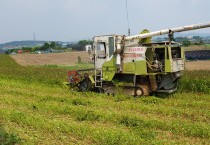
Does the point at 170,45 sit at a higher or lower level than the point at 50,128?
higher

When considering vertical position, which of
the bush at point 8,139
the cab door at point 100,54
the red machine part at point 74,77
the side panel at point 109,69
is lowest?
the bush at point 8,139

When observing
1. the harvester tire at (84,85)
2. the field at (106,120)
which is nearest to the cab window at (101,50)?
the harvester tire at (84,85)

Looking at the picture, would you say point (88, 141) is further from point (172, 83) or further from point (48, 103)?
point (172, 83)

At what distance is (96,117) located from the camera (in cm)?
977

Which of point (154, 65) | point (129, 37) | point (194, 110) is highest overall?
point (129, 37)

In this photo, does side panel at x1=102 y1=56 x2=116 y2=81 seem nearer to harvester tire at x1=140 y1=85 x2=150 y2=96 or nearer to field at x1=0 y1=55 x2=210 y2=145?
field at x1=0 y1=55 x2=210 y2=145

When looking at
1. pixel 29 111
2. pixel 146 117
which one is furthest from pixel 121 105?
pixel 29 111

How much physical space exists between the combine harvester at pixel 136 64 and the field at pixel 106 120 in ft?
2.54

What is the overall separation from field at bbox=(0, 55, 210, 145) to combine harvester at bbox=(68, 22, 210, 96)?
30.5 inches

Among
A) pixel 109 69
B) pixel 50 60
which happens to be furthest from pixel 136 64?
pixel 50 60

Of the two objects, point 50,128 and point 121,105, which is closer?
point 50,128

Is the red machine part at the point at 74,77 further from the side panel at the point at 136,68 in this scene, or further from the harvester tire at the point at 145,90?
the harvester tire at the point at 145,90

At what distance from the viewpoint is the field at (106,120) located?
307 inches

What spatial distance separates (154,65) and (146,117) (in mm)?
4046
